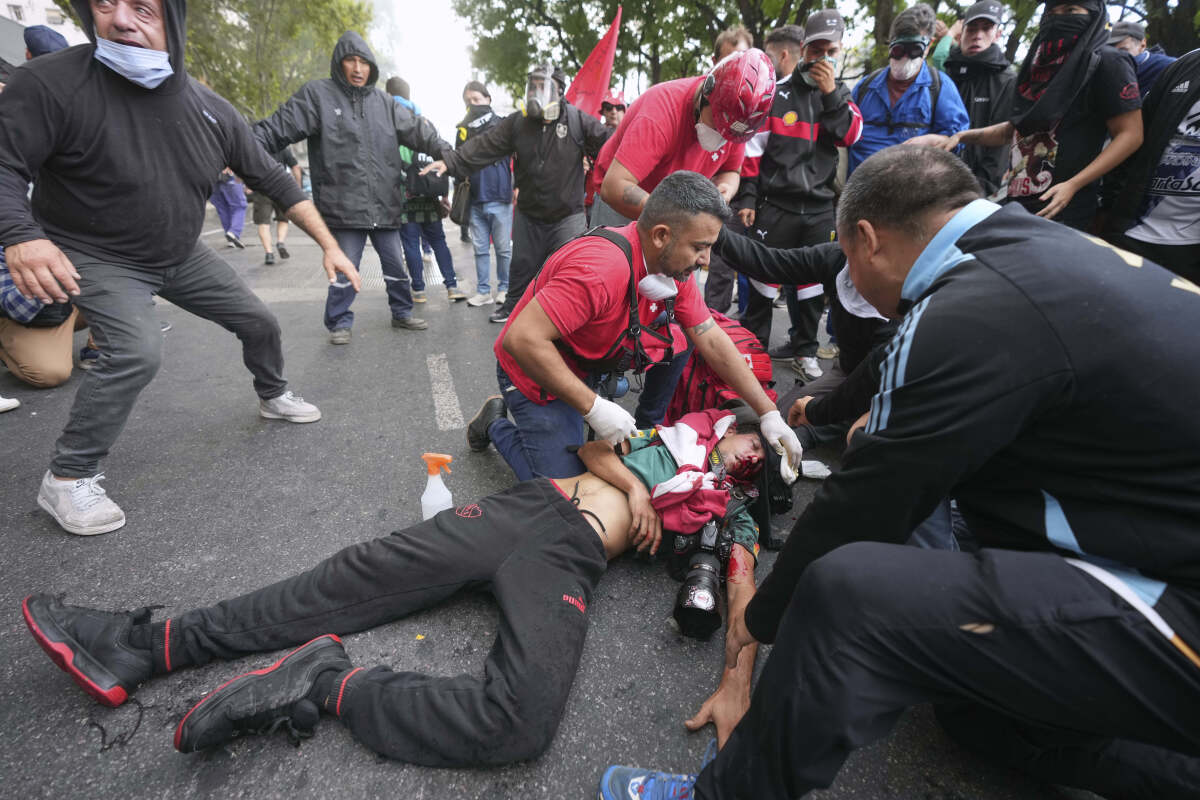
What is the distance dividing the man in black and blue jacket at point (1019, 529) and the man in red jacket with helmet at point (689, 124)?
6.07 ft

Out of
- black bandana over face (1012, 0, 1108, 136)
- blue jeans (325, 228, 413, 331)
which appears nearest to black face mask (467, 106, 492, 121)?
blue jeans (325, 228, 413, 331)

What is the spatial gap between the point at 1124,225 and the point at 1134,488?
8.61ft

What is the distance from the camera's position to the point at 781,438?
2398 millimetres

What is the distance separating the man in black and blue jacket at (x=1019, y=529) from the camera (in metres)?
0.93

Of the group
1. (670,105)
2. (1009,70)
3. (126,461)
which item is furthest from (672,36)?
(126,461)

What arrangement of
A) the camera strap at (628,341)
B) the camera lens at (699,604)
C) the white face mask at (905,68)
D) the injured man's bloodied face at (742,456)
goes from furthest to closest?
the white face mask at (905,68) < the injured man's bloodied face at (742,456) < the camera strap at (628,341) < the camera lens at (699,604)

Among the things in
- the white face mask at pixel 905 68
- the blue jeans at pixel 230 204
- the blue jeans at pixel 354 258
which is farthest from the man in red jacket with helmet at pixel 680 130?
the blue jeans at pixel 230 204

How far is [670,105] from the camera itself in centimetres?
286

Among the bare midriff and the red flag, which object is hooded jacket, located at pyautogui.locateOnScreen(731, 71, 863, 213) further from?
the bare midriff

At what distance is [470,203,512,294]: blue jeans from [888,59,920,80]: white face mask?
328 cm

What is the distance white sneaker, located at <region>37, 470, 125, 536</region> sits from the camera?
2104 millimetres

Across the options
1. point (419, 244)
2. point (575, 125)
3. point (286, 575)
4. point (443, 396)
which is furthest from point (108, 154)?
point (575, 125)

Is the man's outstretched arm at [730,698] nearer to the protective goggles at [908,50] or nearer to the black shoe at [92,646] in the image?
the black shoe at [92,646]

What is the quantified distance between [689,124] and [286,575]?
2.77 meters
